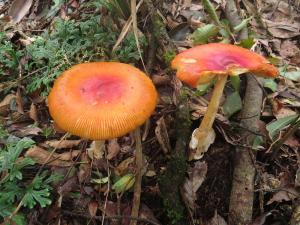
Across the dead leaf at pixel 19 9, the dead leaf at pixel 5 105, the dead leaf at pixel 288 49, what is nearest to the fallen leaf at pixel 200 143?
the dead leaf at pixel 288 49

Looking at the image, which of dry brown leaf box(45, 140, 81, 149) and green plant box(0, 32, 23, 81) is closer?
dry brown leaf box(45, 140, 81, 149)

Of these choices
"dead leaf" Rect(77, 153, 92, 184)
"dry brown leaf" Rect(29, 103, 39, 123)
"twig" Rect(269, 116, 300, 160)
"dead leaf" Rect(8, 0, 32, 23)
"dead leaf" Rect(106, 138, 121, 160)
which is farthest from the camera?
"dead leaf" Rect(8, 0, 32, 23)

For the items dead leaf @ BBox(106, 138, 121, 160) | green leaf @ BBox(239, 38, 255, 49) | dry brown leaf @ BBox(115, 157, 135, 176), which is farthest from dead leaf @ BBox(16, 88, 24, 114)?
green leaf @ BBox(239, 38, 255, 49)

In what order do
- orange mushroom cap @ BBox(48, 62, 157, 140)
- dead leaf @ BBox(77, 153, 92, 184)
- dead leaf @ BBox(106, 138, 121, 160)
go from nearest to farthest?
orange mushroom cap @ BBox(48, 62, 157, 140) < dead leaf @ BBox(77, 153, 92, 184) < dead leaf @ BBox(106, 138, 121, 160)

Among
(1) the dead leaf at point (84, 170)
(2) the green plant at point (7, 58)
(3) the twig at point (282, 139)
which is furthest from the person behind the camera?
(2) the green plant at point (7, 58)

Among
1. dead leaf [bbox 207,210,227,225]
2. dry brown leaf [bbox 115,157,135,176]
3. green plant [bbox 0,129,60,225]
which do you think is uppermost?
green plant [bbox 0,129,60,225]

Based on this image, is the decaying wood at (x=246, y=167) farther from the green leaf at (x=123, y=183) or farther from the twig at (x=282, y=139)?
the green leaf at (x=123, y=183)

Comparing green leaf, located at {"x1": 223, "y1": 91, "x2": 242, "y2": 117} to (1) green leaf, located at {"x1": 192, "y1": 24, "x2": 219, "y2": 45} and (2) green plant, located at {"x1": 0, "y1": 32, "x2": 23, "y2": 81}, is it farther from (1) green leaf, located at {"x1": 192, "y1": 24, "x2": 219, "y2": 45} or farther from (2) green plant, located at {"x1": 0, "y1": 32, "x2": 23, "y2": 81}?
(2) green plant, located at {"x1": 0, "y1": 32, "x2": 23, "y2": 81}
